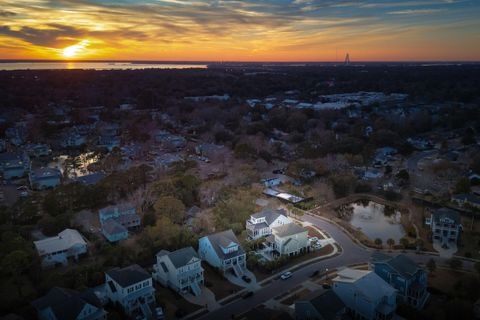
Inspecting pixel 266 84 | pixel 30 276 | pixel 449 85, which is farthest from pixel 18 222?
pixel 449 85

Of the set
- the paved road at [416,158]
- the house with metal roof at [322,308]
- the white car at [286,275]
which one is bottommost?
the paved road at [416,158]

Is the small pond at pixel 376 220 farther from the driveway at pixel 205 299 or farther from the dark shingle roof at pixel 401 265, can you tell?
the driveway at pixel 205 299

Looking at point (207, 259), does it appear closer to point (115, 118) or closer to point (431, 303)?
point (431, 303)

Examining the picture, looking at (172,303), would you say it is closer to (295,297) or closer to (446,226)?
(295,297)

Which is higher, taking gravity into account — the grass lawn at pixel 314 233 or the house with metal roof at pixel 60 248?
the house with metal roof at pixel 60 248

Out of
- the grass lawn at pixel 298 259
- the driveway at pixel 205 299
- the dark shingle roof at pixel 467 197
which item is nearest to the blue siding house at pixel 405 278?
the grass lawn at pixel 298 259

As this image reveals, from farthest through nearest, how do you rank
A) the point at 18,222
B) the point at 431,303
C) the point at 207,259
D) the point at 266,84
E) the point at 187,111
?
the point at 266,84 → the point at 187,111 → the point at 18,222 → the point at 207,259 → the point at 431,303

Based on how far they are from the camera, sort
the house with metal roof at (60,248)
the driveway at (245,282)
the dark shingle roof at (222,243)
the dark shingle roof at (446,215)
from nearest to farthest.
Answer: the driveway at (245,282)
the dark shingle roof at (222,243)
the house with metal roof at (60,248)
the dark shingle roof at (446,215)

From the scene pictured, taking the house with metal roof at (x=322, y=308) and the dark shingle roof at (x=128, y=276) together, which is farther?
the dark shingle roof at (x=128, y=276)
